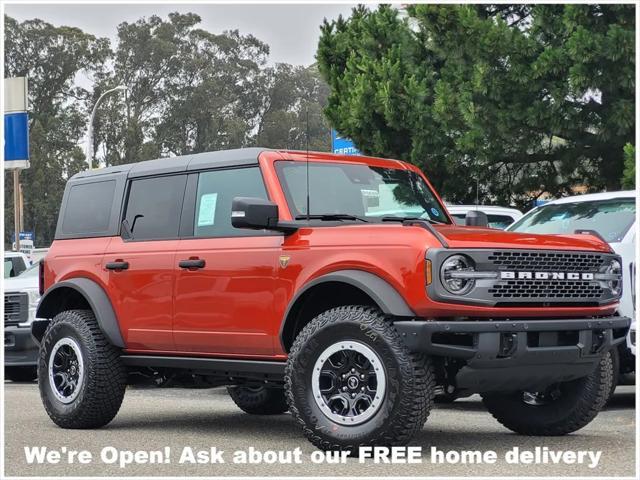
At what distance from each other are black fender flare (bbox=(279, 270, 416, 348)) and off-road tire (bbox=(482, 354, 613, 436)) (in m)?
1.67

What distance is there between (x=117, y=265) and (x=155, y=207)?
0.52 meters

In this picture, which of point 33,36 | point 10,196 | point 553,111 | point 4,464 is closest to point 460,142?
point 553,111

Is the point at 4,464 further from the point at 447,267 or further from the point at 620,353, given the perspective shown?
the point at 620,353

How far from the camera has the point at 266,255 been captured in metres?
8.49

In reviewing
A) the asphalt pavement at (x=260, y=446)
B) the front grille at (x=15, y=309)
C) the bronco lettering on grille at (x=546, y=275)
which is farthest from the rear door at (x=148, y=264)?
the front grille at (x=15, y=309)

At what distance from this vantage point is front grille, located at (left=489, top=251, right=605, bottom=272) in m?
7.66

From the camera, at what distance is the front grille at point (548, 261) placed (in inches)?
301

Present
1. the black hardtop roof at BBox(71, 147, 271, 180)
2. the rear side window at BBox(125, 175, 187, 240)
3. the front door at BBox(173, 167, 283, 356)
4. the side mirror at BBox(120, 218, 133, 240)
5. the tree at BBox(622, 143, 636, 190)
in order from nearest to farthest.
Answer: the front door at BBox(173, 167, 283, 356), the black hardtop roof at BBox(71, 147, 271, 180), the rear side window at BBox(125, 175, 187, 240), the side mirror at BBox(120, 218, 133, 240), the tree at BBox(622, 143, 636, 190)

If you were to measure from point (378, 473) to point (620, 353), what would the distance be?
3835mm

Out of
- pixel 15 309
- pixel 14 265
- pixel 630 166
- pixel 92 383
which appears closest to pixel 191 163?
pixel 92 383

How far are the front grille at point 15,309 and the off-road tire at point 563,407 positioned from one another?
8.22m

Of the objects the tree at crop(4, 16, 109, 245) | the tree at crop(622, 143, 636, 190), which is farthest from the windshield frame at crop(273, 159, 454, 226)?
the tree at crop(4, 16, 109, 245)

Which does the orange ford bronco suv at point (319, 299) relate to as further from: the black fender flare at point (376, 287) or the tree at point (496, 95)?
the tree at point (496, 95)

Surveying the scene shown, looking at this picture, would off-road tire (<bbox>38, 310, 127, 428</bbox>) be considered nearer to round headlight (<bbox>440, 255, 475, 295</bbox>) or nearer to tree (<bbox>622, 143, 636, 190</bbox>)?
round headlight (<bbox>440, 255, 475, 295</bbox>)
